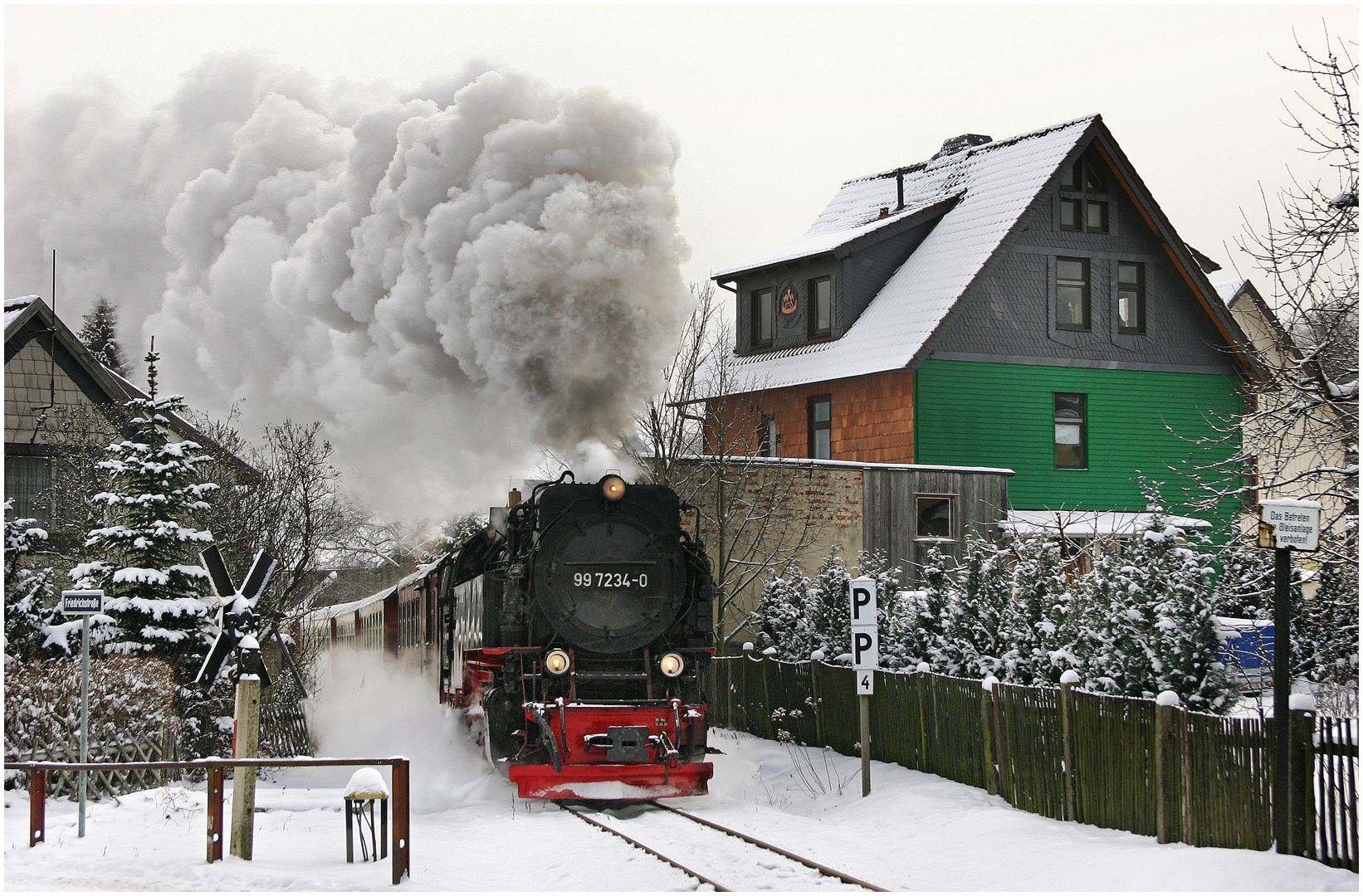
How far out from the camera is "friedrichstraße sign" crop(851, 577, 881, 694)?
12414 millimetres

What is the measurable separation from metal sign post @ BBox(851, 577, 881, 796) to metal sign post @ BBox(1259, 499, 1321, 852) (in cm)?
476

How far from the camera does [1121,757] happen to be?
9.57 meters

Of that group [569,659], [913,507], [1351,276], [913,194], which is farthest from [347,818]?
[913,194]

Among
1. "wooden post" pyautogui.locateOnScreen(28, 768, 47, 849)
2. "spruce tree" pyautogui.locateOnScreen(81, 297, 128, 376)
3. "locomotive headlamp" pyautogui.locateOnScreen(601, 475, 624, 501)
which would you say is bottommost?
"wooden post" pyautogui.locateOnScreen(28, 768, 47, 849)

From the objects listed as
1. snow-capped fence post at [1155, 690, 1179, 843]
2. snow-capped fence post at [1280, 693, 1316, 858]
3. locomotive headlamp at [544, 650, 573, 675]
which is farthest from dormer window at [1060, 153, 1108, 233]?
snow-capped fence post at [1280, 693, 1316, 858]

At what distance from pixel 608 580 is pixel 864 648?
8.28 feet

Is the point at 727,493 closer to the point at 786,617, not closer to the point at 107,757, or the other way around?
the point at 786,617

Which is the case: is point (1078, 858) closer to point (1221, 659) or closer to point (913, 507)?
point (1221, 659)

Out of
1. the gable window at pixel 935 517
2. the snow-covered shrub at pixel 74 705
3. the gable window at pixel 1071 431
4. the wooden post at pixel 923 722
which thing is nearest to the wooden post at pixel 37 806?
the snow-covered shrub at pixel 74 705

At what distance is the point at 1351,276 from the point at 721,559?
11456mm

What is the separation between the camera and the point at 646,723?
11.6 meters

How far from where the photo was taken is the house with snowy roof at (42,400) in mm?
20812

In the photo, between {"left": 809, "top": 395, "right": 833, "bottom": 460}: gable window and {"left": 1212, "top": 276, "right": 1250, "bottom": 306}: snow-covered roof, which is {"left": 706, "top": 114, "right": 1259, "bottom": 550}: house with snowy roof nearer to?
{"left": 809, "top": 395, "right": 833, "bottom": 460}: gable window

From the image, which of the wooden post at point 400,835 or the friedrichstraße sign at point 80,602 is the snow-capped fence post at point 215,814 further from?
the friedrichstraße sign at point 80,602
